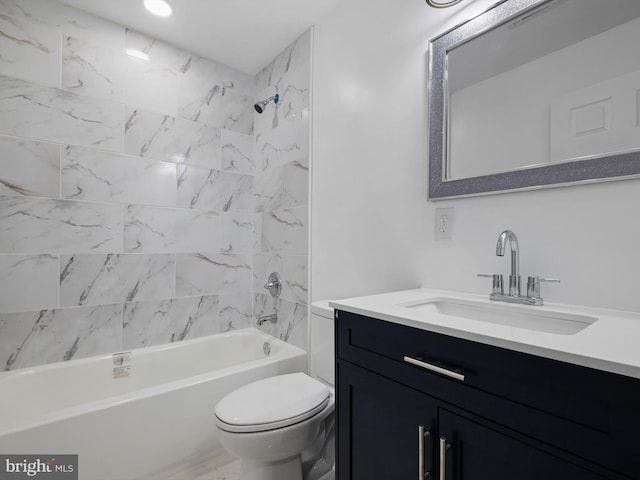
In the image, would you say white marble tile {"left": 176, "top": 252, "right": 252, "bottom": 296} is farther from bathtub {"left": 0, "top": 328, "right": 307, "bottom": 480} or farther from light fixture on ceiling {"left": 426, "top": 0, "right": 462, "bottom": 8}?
light fixture on ceiling {"left": 426, "top": 0, "right": 462, "bottom": 8}

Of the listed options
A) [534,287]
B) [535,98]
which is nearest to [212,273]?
[534,287]

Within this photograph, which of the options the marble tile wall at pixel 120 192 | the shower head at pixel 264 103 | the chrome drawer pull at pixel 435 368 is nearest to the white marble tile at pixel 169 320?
the marble tile wall at pixel 120 192

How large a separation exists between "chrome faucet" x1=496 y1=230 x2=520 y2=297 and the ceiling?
5.26ft

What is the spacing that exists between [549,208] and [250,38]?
2034mm

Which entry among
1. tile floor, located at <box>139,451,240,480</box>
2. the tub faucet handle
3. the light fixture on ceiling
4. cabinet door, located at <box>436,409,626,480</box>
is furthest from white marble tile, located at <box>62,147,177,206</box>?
cabinet door, located at <box>436,409,626,480</box>

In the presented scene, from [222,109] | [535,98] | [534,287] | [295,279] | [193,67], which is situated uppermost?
[193,67]

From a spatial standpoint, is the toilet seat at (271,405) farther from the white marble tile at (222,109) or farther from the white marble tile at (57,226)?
the white marble tile at (222,109)

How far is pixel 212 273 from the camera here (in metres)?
2.34

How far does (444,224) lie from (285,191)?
122 cm

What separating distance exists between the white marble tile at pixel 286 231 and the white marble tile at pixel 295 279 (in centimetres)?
5

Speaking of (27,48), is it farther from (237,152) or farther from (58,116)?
(237,152)

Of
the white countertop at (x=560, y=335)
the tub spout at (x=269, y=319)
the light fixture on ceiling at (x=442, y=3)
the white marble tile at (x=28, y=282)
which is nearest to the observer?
the white countertop at (x=560, y=335)

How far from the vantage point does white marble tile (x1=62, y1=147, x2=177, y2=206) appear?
1834mm

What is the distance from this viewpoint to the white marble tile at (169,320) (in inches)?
79.4
